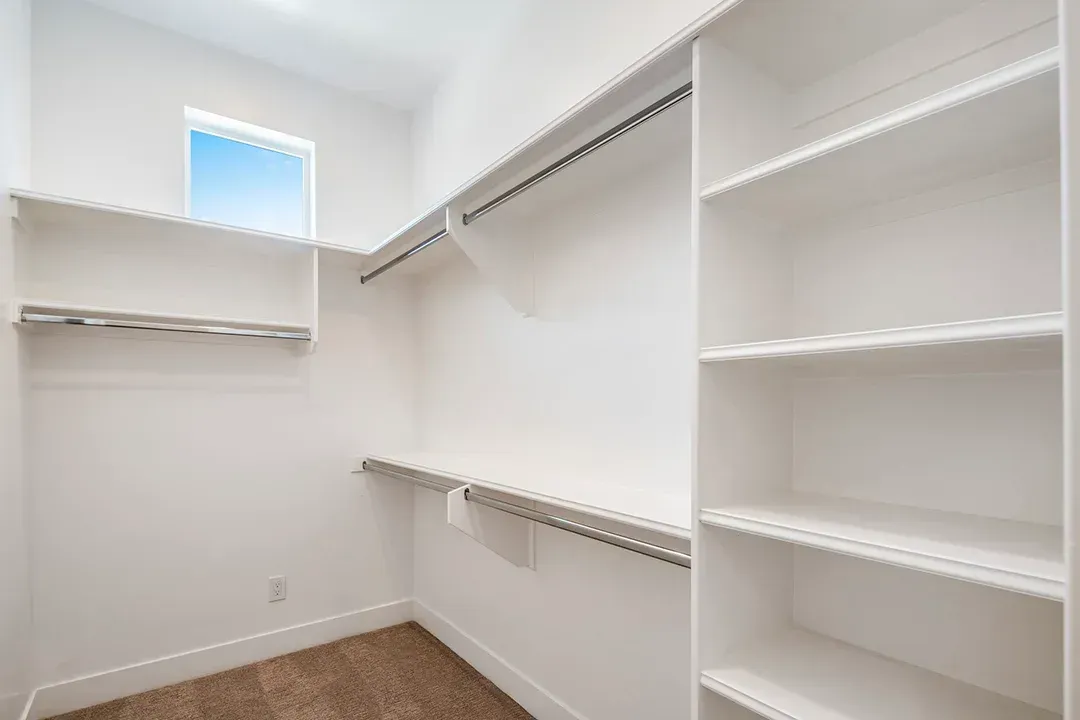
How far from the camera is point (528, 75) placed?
7.43 ft

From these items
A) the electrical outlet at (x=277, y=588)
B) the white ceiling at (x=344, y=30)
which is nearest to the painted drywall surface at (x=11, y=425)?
the white ceiling at (x=344, y=30)

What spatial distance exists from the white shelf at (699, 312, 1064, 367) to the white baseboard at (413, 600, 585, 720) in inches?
60.4

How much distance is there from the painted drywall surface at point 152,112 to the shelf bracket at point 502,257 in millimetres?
1168

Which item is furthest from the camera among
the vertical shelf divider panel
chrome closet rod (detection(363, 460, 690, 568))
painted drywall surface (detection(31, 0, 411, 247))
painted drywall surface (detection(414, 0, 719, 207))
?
painted drywall surface (detection(31, 0, 411, 247))

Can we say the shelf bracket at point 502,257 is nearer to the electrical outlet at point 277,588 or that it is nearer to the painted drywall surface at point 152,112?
the painted drywall surface at point 152,112

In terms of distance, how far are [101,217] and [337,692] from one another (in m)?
2.02

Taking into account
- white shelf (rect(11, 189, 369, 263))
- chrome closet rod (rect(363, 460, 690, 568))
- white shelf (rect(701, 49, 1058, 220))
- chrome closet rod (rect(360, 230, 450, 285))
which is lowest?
chrome closet rod (rect(363, 460, 690, 568))

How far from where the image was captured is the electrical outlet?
264 centimetres

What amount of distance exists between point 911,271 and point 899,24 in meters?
0.45

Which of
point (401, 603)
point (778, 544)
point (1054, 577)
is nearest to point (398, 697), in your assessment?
point (401, 603)

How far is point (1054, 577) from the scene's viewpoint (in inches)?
26.7

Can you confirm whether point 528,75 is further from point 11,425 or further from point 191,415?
point 11,425

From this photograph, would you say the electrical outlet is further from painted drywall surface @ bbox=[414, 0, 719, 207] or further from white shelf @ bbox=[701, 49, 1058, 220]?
white shelf @ bbox=[701, 49, 1058, 220]

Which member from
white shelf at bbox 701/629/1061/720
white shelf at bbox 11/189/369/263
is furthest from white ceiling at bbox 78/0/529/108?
white shelf at bbox 701/629/1061/720
